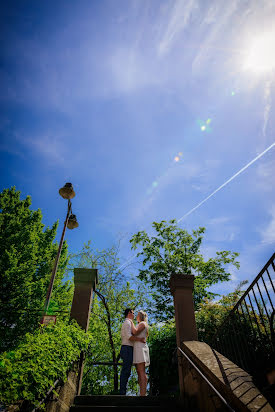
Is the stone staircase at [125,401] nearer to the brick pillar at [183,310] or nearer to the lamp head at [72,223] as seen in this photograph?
the brick pillar at [183,310]

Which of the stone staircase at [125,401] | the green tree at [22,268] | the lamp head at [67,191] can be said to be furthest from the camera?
the green tree at [22,268]

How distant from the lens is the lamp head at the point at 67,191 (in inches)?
320

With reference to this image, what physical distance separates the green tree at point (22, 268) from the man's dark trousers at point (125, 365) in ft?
34.4

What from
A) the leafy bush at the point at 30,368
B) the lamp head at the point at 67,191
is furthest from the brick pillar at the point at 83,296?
the lamp head at the point at 67,191

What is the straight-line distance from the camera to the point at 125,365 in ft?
16.7

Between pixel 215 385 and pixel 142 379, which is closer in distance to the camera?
pixel 215 385

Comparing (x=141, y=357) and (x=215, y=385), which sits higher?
(x=141, y=357)

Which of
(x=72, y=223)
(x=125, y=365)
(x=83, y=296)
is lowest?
(x=125, y=365)

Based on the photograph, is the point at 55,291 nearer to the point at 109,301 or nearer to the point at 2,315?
the point at 2,315

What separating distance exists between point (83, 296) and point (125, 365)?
6.00 feet

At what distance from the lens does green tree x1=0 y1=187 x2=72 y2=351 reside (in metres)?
14.8

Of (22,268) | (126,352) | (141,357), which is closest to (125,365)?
(126,352)

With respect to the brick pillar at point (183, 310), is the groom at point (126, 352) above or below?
below

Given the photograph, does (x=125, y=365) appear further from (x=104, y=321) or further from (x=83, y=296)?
(x=104, y=321)
